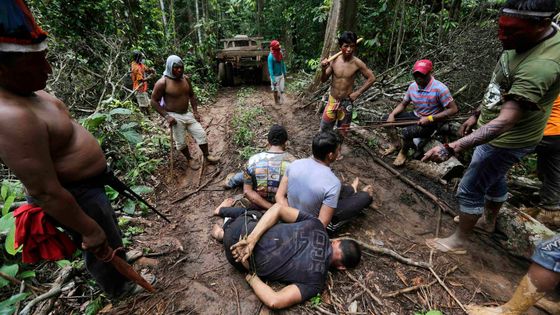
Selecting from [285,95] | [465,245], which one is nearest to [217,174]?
[465,245]

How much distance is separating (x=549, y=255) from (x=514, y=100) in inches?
42.8

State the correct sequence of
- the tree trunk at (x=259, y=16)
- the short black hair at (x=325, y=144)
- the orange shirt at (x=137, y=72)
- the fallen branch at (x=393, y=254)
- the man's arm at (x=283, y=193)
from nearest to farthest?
the fallen branch at (x=393, y=254), the short black hair at (x=325, y=144), the man's arm at (x=283, y=193), the orange shirt at (x=137, y=72), the tree trunk at (x=259, y=16)

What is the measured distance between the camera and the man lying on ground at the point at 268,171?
10.8 feet

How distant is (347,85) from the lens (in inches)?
180

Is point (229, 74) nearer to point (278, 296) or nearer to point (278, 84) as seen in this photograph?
point (278, 84)

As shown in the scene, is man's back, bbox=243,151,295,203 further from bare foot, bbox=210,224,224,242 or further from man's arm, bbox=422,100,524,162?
man's arm, bbox=422,100,524,162

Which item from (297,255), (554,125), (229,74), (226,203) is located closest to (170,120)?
(226,203)

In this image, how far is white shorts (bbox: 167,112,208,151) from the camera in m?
4.76

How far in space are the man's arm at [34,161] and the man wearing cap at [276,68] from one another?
690cm

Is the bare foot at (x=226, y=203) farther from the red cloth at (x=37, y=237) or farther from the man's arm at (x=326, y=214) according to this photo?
the red cloth at (x=37, y=237)

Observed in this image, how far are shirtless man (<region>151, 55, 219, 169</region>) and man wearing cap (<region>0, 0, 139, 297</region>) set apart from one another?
111 inches

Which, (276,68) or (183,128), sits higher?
(276,68)

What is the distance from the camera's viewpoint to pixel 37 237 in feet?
5.82

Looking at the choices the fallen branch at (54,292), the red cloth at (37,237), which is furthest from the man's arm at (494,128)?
the fallen branch at (54,292)
